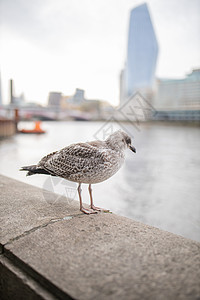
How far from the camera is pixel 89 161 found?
1796 mm

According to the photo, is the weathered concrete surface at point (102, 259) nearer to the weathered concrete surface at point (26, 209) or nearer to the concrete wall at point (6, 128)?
the weathered concrete surface at point (26, 209)

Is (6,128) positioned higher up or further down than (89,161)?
further down

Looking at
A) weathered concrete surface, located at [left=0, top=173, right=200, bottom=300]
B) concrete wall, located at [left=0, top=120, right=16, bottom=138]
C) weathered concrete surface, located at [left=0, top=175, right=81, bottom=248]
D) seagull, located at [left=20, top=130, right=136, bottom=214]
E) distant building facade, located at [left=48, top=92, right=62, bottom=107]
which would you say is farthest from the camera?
concrete wall, located at [left=0, top=120, right=16, bottom=138]

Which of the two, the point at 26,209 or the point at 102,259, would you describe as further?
the point at 26,209

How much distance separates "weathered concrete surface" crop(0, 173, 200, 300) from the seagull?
344 millimetres

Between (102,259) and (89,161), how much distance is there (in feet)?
2.56

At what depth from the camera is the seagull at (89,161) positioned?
1.79 meters

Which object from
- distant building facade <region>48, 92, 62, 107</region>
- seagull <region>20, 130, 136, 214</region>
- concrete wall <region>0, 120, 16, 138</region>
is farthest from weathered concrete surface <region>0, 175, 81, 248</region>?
concrete wall <region>0, 120, 16, 138</region>

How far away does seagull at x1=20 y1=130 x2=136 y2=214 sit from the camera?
1.79 m

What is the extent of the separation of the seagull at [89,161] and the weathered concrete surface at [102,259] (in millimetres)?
344

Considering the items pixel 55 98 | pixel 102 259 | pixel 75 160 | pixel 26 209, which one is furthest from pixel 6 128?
pixel 102 259

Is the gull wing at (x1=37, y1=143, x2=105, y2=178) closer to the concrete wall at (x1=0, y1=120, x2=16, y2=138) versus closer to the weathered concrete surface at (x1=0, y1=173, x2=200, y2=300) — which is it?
the weathered concrete surface at (x1=0, y1=173, x2=200, y2=300)

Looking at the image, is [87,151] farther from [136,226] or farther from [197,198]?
[197,198]

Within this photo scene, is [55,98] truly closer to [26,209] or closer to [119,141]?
[119,141]
